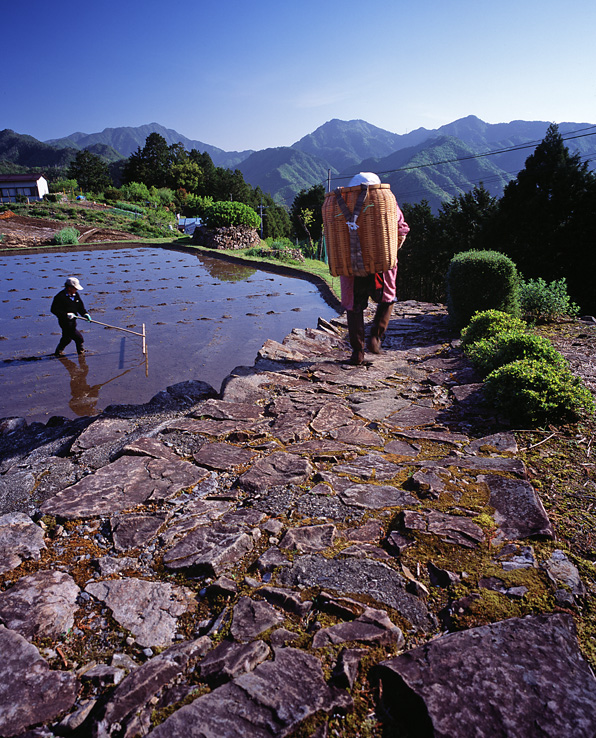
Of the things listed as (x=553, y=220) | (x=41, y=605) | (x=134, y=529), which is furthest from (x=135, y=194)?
(x=41, y=605)

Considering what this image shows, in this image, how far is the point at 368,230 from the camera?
463cm

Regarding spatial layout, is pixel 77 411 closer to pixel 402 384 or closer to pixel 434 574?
pixel 402 384

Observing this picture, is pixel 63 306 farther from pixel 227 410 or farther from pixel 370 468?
pixel 370 468

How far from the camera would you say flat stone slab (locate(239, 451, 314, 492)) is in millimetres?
2660

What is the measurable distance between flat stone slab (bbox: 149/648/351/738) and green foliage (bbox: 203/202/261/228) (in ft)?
72.7

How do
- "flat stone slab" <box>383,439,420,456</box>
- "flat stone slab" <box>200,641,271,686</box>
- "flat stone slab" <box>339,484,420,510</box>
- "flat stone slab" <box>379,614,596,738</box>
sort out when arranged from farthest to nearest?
"flat stone slab" <box>383,439,420,456</box> < "flat stone slab" <box>339,484,420,510</box> < "flat stone slab" <box>200,641,271,686</box> < "flat stone slab" <box>379,614,596,738</box>

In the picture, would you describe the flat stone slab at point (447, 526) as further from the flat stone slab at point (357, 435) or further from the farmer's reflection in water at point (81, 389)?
the farmer's reflection in water at point (81, 389)

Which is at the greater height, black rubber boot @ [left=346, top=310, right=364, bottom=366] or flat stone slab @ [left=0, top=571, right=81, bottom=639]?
black rubber boot @ [left=346, top=310, right=364, bottom=366]

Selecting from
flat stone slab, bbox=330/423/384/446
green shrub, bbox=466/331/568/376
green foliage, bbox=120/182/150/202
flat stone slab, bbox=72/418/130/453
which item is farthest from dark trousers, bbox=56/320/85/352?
green foliage, bbox=120/182/150/202

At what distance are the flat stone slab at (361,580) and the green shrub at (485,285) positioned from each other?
17.4 ft

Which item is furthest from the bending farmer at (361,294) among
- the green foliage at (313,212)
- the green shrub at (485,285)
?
the green foliage at (313,212)

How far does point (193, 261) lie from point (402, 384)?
51.7 ft

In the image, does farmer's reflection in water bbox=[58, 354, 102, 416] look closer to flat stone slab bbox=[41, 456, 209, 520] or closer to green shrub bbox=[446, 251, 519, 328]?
flat stone slab bbox=[41, 456, 209, 520]

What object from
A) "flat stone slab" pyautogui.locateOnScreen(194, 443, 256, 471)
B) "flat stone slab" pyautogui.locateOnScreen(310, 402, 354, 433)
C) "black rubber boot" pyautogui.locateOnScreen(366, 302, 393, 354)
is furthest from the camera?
"black rubber boot" pyautogui.locateOnScreen(366, 302, 393, 354)
